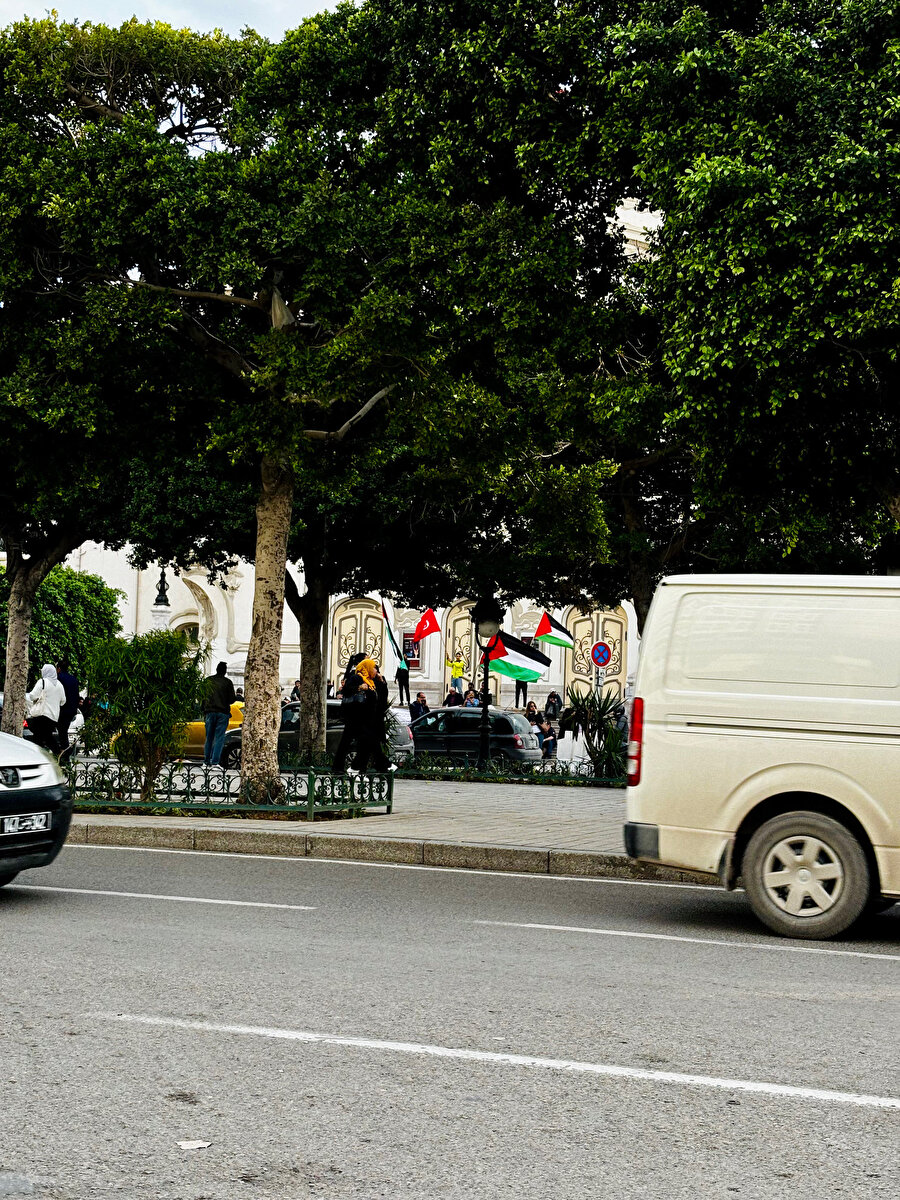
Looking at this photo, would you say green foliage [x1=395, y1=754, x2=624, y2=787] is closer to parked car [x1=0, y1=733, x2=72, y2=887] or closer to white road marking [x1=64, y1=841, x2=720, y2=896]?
white road marking [x1=64, y1=841, x2=720, y2=896]

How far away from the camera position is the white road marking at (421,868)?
11.1m

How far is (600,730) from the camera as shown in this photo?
24.5m

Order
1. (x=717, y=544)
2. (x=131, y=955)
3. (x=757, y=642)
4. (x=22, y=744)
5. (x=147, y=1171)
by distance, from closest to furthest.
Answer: (x=147, y=1171)
(x=131, y=955)
(x=757, y=642)
(x=22, y=744)
(x=717, y=544)

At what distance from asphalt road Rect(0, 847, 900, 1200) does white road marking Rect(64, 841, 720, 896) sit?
6.31 feet

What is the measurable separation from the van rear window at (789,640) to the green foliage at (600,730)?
1472 cm

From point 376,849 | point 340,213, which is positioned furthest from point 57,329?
point 376,849

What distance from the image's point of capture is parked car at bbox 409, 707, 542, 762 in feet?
94.2

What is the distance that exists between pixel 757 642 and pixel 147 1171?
17.8ft

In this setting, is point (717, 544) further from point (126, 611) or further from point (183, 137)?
point (126, 611)

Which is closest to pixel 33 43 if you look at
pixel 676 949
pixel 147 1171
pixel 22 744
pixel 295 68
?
pixel 295 68

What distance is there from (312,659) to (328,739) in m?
1.64

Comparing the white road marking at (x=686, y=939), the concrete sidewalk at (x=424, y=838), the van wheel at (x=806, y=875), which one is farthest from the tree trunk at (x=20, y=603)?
the van wheel at (x=806, y=875)

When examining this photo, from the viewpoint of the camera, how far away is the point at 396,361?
15.2 metres

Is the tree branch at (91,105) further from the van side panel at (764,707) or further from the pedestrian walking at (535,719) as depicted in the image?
the pedestrian walking at (535,719)
